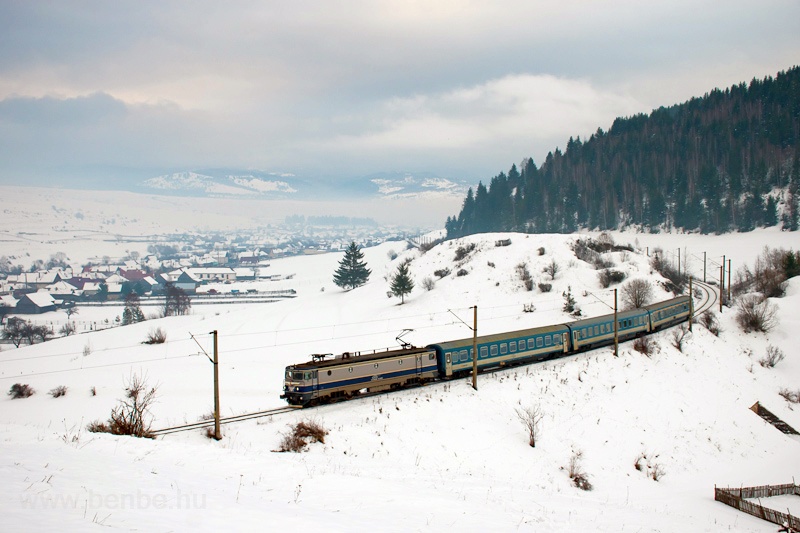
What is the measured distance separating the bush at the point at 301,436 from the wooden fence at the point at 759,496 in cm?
2067

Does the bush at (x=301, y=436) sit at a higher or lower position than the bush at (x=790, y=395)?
higher

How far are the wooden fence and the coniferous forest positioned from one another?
103 metres

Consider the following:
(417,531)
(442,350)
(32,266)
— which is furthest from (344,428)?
(32,266)

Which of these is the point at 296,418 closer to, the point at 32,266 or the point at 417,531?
the point at 417,531

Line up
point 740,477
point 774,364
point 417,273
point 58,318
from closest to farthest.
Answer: point 740,477 < point 774,364 < point 417,273 < point 58,318

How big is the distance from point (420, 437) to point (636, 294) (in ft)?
134

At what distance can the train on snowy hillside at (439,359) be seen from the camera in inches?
1105

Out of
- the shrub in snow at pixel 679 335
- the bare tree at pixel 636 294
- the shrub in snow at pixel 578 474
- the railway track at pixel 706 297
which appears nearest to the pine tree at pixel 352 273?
the bare tree at pixel 636 294

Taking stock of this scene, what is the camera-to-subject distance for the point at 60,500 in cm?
1237

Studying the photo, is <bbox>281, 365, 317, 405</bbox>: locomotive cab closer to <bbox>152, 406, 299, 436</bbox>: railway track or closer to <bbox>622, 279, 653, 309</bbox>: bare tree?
<bbox>152, 406, 299, 436</bbox>: railway track

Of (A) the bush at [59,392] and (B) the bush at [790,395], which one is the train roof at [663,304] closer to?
(B) the bush at [790,395]

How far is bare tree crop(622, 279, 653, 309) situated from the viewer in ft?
189

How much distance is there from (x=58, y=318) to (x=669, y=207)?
146762mm

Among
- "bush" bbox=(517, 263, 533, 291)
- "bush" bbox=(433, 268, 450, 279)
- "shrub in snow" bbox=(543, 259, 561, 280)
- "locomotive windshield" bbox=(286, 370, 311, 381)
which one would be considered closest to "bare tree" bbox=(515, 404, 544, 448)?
"locomotive windshield" bbox=(286, 370, 311, 381)
